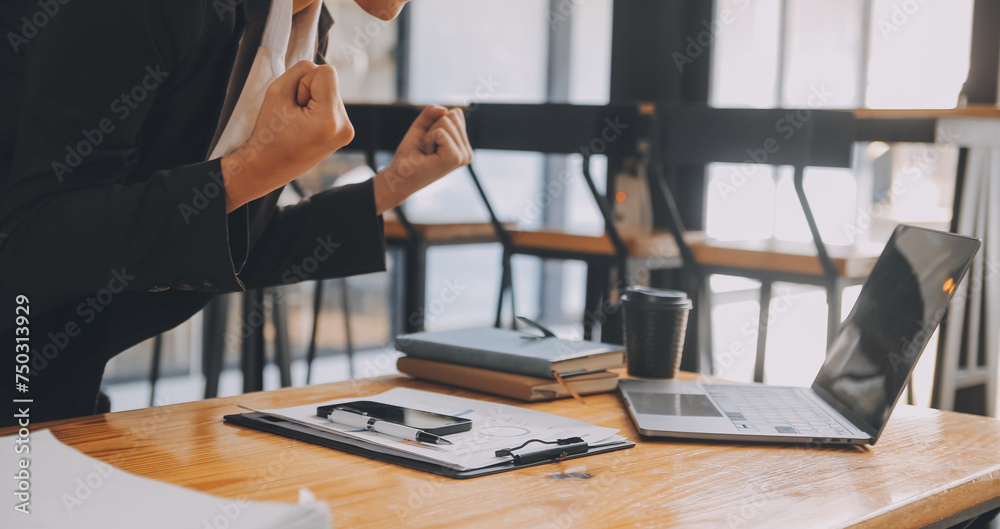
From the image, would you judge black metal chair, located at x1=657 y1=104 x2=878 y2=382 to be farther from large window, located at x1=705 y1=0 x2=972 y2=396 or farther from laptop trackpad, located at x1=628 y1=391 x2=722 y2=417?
large window, located at x1=705 y1=0 x2=972 y2=396

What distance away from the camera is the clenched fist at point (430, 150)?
121 cm

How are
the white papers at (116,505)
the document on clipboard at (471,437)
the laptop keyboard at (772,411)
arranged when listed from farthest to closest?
1. the laptop keyboard at (772,411)
2. the document on clipboard at (471,437)
3. the white papers at (116,505)

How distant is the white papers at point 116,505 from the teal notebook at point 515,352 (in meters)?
0.53


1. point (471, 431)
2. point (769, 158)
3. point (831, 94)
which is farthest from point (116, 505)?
point (831, 94)

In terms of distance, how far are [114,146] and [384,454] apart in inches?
15.8

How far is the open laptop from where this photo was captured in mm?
940

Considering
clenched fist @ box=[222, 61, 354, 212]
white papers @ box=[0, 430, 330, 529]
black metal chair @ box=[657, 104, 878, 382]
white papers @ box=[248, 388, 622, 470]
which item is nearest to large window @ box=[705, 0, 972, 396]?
black metal chair @ box=[657, 104, 878, 382]

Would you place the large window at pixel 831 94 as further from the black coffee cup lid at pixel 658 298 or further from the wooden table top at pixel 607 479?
the wooden table top at pixel 607 479

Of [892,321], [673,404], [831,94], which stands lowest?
[673,404]

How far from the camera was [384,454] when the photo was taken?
2.84 feet

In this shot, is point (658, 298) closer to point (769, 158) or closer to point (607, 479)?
point (607, 479)

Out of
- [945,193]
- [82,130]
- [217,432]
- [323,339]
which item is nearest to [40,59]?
[82,130]

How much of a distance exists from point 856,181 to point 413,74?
9.41 ft

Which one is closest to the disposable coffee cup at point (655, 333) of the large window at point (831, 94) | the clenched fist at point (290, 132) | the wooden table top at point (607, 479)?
the wooden table top at point (607, 479)
